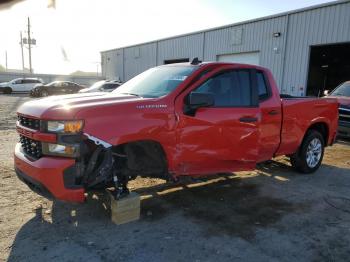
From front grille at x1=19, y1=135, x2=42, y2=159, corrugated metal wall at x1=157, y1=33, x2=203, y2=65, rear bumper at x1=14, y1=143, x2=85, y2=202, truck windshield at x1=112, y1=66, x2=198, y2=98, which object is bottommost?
rear bumper at x1=14, y1=143, x2=85, y2=202

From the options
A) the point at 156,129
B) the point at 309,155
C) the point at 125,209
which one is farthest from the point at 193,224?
the point at 309,155

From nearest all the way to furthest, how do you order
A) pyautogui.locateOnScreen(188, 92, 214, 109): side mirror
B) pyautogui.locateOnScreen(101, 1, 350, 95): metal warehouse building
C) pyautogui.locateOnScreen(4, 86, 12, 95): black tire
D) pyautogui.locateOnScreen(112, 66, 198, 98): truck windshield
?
pyautogui.locateOnScreen(188, 92, 214, 109): side mirror < pyautogui.locateOnScreen(112, 66, 198, 98): truck windshield < pyautogui.locateOnScreen(101, 1, 350, 95): metal warehouse building < pyautogui.locateOnScreen(4, 86, 12, 95): black tire

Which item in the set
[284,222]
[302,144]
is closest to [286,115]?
[302,144]

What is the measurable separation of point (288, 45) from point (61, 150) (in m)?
16.2

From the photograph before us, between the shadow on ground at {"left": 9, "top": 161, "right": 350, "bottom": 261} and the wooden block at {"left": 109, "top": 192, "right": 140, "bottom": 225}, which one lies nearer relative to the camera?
the shadow on ground at {"left": 9, "top": 161, "right": 350, "bottom": 261}

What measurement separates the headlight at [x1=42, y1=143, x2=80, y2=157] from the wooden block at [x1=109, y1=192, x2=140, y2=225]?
2.78 feet

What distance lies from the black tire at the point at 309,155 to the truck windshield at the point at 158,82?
119 inches

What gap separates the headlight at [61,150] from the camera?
11.6 ft

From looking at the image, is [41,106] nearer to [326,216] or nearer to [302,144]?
[326,216]

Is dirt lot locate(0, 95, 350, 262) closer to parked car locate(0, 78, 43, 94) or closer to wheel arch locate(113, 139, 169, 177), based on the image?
wheel arch locate(113, 139, 169, 177)

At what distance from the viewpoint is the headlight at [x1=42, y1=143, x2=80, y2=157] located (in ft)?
11.6

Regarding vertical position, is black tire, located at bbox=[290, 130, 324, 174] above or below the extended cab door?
below

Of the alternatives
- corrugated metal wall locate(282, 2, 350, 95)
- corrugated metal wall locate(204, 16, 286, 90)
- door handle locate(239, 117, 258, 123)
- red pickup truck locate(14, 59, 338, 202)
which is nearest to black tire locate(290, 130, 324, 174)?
red pickup truck locate(14, 59, 338, 202)

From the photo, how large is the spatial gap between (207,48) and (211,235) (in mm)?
20421
